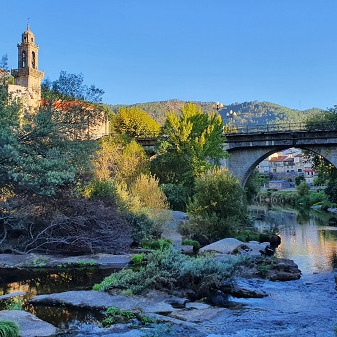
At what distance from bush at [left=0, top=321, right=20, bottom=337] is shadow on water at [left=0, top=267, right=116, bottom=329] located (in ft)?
5.76

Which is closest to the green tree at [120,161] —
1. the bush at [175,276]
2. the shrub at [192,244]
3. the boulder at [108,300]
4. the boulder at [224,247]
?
the shrub at [192,244]

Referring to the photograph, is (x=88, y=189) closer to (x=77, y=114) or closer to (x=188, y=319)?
(x=77, y=114)

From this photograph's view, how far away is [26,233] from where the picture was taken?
22.5 metres

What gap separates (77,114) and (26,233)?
6.57 m

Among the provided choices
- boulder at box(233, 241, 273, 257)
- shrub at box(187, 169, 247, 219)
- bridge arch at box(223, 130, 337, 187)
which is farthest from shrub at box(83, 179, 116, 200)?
bridge arch at box(223, 130, 337, 187)

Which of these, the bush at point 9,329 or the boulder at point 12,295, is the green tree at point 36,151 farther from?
the bush at point 9,329

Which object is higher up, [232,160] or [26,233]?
[232,160]

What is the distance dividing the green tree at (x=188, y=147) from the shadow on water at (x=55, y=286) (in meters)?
22.0

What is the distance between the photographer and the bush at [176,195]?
3744 centimetres

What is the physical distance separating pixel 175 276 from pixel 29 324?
5.75 metres

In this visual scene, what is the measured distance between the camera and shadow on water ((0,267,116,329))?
39.9ft

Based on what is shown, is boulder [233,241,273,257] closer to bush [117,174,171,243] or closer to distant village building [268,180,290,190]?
bush [117,174,171,243]

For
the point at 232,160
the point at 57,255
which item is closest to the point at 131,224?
the point at 57,255

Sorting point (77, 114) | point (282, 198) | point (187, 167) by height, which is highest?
point (77, 114)
